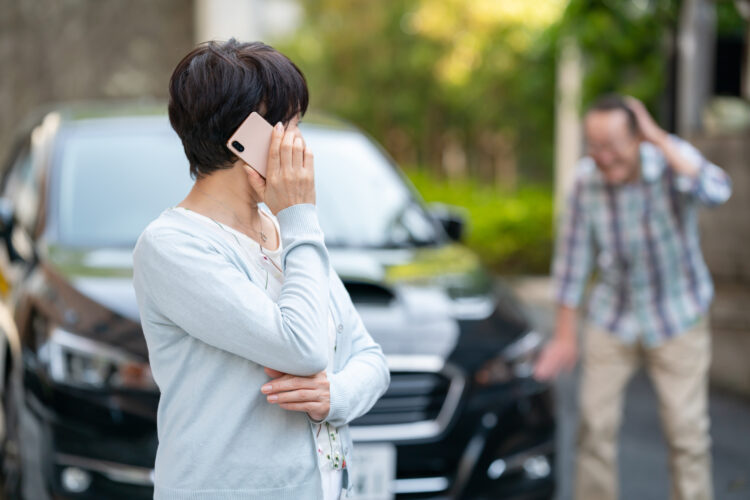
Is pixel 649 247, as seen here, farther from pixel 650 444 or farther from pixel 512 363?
pixel 650 444

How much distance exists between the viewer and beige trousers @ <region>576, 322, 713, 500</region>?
370cm

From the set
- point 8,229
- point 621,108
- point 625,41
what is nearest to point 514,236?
point 625,41

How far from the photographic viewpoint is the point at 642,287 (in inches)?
147

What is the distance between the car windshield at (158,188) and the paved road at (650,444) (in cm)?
153

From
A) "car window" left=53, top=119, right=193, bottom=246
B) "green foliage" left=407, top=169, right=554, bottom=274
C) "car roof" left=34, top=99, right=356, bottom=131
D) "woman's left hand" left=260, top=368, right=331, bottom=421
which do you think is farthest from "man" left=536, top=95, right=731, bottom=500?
"green foliage" left=407, top=169, right=554, bottom=274

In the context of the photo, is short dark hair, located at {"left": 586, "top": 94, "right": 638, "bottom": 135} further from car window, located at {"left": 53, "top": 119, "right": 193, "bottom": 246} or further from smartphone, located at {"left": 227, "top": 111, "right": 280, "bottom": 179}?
smartphone, located at {"left": 227, "top": 111, "right": 280, "bottom": 179}

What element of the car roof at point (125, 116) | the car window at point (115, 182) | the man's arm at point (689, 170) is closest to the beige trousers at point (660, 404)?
the man's arm at point (689, 170)

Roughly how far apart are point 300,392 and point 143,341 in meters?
1.52

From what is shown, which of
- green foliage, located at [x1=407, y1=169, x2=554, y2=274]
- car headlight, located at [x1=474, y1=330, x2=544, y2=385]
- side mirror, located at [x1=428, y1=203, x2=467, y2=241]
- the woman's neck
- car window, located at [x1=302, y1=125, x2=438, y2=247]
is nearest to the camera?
the woman's neck

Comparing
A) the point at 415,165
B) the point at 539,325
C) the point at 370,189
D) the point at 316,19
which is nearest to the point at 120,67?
the point at 539,325

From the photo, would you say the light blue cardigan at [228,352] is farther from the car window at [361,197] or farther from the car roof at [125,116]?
the car roof at [125,116]

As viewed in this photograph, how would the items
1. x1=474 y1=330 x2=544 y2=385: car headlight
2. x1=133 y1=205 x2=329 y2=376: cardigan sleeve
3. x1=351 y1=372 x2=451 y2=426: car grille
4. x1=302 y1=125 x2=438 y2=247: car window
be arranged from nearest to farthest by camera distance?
x1=133 y1=205 x2=329 y2=376: cardigan sleeve, x1=351 y1=372 x2=451 y2=426: car grille, x1=474 y1=330 x2=544 y2=385: car headlight, x1=302 y1=125 x2=438 y2=247: car window

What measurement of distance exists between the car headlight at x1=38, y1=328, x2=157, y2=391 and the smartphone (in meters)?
1.52

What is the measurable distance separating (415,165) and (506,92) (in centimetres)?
1321
